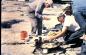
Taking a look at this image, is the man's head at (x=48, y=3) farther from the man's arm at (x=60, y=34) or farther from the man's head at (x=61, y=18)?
the man's arm at (x=60, y=34)

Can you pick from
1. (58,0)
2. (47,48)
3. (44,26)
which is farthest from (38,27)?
(58,0)

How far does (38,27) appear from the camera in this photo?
2102 mm

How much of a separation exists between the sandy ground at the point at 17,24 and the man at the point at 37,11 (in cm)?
5

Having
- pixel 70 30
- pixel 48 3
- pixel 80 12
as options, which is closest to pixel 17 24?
pixel 48 3

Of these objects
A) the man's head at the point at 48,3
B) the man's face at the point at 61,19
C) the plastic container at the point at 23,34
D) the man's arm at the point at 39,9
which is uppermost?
the man's head at the point at 48,3

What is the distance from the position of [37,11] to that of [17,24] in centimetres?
28

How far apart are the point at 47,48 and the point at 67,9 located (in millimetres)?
507

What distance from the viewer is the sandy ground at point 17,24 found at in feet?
6.62

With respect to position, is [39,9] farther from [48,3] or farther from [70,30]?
[70,30]

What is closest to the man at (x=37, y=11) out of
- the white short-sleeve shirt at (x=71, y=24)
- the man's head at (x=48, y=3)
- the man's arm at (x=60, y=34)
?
the man's head at (x=48, y=3)

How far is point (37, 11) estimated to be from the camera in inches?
82.5

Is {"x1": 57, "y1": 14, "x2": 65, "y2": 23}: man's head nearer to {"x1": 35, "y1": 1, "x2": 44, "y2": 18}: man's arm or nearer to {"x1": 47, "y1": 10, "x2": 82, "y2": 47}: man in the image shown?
{"x1": 47, "y1": 10, "x2": 82, "y2": 47}: man

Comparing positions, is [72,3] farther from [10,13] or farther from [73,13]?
[10,13]

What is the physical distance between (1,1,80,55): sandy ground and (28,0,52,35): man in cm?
5
